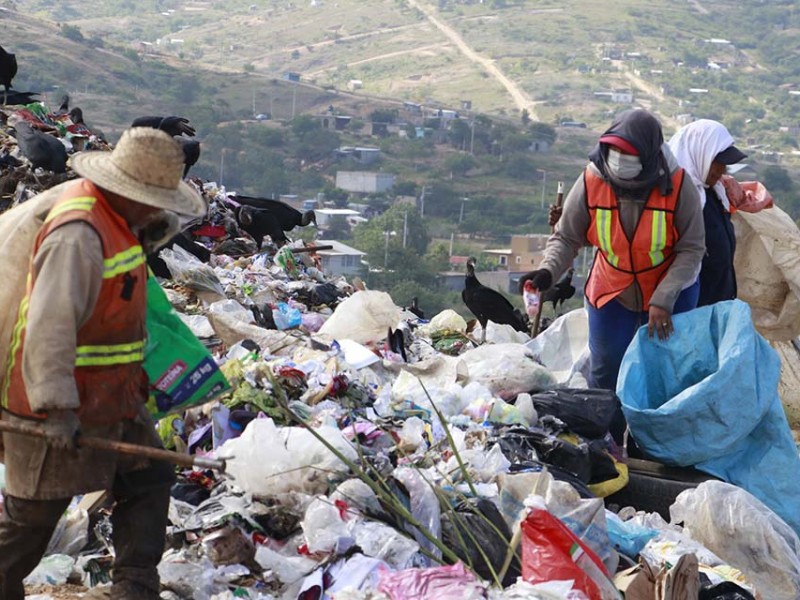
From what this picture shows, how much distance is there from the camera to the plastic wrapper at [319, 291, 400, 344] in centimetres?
601

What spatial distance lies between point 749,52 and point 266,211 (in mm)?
99594

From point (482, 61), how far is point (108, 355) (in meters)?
97.0

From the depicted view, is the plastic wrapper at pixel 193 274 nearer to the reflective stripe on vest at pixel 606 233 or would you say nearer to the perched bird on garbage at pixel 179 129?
the perched bird on garbage at pixel 179 129

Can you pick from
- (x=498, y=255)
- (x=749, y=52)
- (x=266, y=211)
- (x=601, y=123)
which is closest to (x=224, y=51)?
(x=601, y=123)

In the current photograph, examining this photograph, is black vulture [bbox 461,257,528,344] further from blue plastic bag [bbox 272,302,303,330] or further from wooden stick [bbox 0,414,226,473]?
wooden stick [bbox 0,414,226,473]

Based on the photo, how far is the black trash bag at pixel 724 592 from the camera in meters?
3.77

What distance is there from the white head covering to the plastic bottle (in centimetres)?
76

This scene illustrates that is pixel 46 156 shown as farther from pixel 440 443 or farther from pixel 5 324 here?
pixel 5 324

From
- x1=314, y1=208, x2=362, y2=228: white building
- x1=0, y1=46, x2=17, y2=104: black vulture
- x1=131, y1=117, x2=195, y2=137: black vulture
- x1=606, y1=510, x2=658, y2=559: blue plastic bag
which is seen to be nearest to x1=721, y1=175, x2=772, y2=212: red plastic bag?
x1=606, y1=510, x2=658, y2=559: blue plastic bag

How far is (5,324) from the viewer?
110 inches

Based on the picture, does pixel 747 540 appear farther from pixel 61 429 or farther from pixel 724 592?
pixel 61 429

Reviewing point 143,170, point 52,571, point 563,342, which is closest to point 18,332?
point 143,170

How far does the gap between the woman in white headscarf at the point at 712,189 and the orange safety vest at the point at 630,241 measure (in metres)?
0.29

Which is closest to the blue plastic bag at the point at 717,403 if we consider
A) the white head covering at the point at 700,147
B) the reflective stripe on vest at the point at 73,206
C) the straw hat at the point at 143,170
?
the white head covering at the point at 700,147
